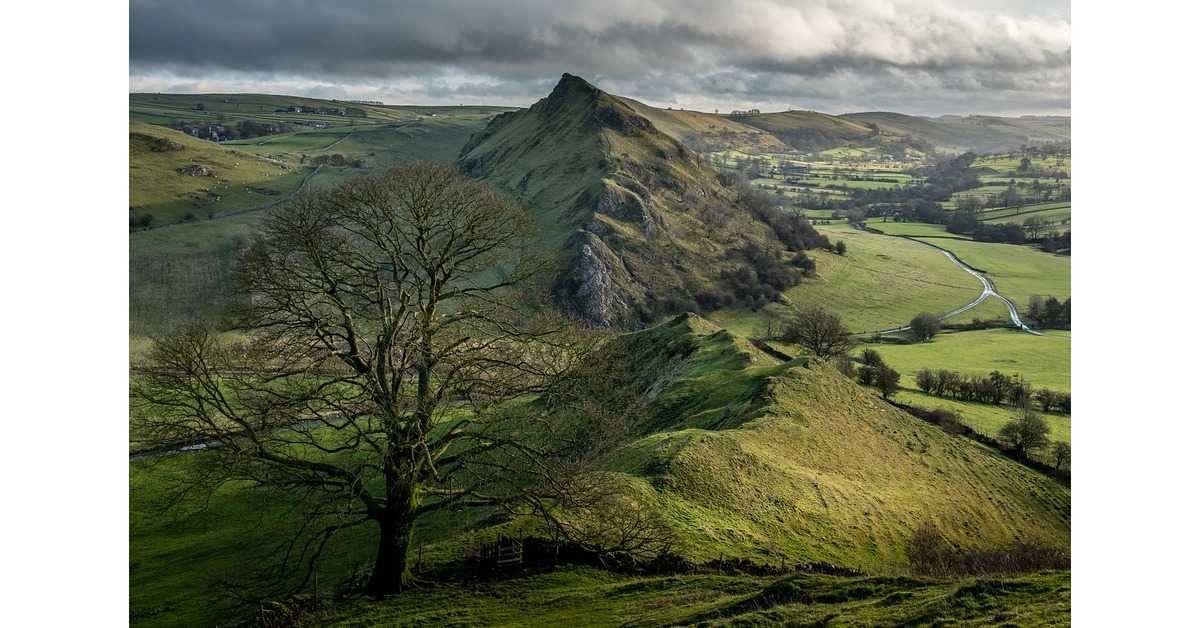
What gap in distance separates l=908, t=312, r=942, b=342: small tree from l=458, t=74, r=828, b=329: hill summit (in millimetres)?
25390

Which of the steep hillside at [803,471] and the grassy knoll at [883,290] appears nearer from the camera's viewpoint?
the steep hillside at [803,471]

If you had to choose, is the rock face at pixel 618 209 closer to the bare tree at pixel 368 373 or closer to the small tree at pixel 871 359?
the small tree at pixel 871 359

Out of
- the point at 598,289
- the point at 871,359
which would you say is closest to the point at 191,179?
the point at 598,289

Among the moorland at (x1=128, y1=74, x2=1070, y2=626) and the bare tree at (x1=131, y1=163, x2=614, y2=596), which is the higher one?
the bare tree at (x1=131, y1=163, x2=614, y2=596)

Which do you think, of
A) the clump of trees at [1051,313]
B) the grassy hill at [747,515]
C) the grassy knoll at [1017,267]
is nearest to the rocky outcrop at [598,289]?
the grassy hill at [747,515]

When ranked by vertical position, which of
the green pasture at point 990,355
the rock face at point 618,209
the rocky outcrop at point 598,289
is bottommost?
the green pasture at point 990,355

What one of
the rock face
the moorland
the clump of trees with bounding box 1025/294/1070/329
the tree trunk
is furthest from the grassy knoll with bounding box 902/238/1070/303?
the tree trunk

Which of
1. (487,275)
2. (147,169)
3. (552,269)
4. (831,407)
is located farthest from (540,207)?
(552,269)

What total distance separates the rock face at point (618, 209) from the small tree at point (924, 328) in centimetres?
3536

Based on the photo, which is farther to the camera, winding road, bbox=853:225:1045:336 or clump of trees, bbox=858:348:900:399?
winding road, bbox=853:225:1045:336

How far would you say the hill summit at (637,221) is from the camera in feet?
406

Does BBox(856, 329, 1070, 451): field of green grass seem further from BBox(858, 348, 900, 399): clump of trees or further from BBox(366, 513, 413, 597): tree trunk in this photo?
BBox(366, 513, 413, 597): tree trunk

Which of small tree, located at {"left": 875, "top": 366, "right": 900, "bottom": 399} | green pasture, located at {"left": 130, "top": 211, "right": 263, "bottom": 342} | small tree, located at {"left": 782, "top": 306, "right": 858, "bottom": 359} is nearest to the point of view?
small tree, located at {"left": 875, "top": 366, "right": 900, "bottom": 399}

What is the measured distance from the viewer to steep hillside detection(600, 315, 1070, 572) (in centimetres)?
3256
